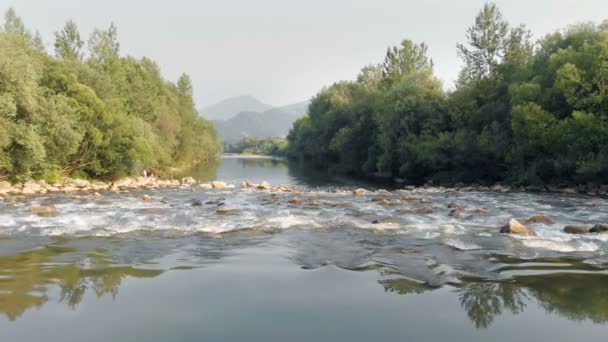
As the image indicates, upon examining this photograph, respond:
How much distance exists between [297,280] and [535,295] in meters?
4.60

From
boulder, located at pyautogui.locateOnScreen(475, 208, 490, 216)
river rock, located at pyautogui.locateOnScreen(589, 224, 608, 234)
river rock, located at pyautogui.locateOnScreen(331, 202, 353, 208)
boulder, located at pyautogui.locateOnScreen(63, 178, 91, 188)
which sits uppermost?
river rock, located at pyautogui.locateOnScreen(589, 224, 608, 234)

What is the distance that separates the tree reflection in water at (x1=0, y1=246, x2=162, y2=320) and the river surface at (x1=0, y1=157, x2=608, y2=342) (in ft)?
0.12

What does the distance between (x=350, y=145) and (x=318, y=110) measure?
109ft

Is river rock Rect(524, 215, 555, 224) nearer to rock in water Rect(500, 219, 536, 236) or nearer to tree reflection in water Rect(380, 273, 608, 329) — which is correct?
rock in water Rect(500, 219, 536, 236)

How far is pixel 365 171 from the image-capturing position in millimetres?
60406

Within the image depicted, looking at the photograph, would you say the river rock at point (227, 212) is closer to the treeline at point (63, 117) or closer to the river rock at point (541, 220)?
the river rock at point (541, 220)

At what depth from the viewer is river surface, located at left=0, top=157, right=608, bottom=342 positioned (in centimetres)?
665

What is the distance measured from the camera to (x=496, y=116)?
39.5 m

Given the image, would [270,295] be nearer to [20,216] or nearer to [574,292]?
[574,292]

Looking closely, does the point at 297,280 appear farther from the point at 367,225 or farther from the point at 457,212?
the point at 457,212

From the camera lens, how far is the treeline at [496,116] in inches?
1139

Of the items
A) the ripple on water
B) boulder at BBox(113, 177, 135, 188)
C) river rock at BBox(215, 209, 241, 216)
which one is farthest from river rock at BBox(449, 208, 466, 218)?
boulder at BBox(113, 177, 135, 188)

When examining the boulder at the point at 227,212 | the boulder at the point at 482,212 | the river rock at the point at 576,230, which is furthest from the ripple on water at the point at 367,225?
the river rock at the point at 576,230

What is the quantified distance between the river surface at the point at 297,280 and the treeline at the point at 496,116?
15.2m
